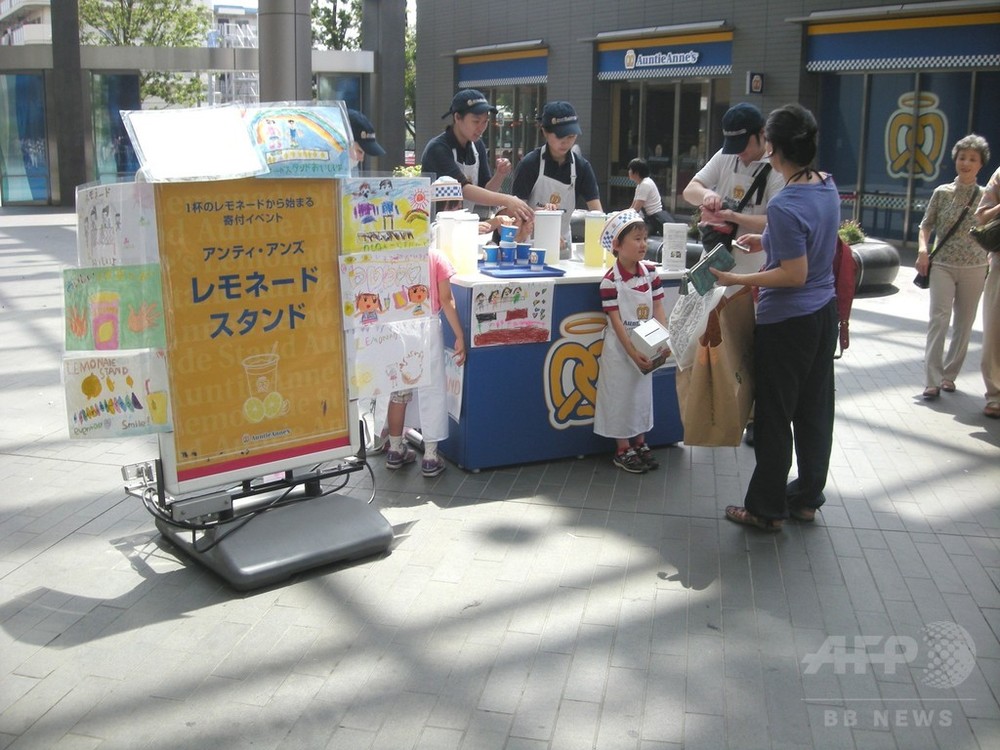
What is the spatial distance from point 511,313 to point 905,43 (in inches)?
508

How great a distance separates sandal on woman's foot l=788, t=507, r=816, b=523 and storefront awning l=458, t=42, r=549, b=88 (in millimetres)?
19053

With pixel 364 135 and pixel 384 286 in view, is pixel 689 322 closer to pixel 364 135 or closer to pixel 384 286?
pixel 384 286

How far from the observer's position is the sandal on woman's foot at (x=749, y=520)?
5.08 m

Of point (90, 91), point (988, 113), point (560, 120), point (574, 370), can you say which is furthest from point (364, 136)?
point (90, 91)

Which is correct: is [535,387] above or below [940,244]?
below

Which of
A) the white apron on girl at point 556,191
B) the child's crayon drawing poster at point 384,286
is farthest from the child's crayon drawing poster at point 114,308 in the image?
the white apron on girl at point 556,191

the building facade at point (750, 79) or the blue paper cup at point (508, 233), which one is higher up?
the building facade at point (750, 79)

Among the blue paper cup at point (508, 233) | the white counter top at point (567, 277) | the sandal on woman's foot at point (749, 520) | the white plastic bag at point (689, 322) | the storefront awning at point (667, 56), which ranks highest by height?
the storefront awning at point (667, 56)

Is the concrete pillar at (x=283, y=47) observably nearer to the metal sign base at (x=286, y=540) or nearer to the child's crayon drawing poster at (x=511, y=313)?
the child's crayon drawing poster at (x=511, y=313)

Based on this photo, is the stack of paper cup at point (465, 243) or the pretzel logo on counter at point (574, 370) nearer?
the stack of paper cup at point (465, 243)

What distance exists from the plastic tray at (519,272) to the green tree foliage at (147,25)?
28241 mm

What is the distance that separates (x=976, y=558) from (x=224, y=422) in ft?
11.2

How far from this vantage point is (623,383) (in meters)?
5.85

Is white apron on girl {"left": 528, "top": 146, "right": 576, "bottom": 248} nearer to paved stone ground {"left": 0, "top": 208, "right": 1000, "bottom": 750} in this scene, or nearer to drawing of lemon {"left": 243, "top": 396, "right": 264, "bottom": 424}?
paved stone ground {"left": 0, "top": 208, "right": 1000, "bottom": 750}
